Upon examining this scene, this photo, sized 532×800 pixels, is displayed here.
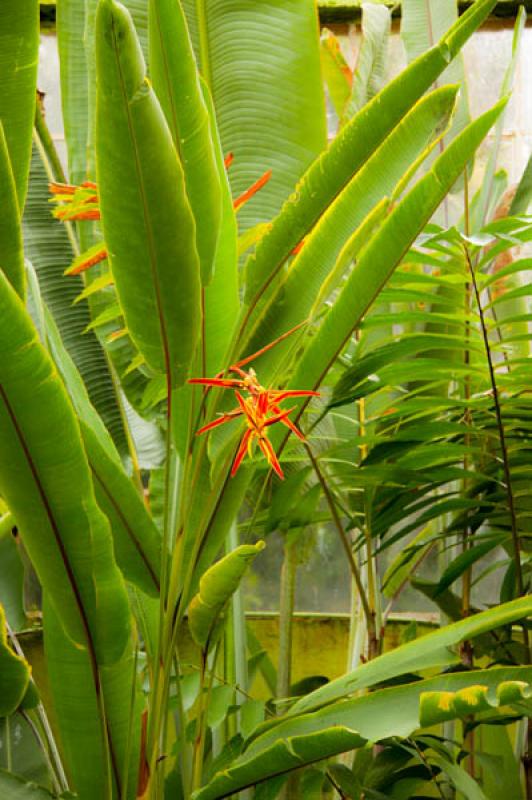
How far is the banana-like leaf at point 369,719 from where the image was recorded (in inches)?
21.1

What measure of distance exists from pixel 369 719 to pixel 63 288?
2.33ft

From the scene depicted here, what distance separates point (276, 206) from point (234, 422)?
0.34 metres

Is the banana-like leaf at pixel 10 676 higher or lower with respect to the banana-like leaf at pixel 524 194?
lower

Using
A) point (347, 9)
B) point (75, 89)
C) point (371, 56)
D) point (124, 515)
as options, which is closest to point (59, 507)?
point (124, 515)

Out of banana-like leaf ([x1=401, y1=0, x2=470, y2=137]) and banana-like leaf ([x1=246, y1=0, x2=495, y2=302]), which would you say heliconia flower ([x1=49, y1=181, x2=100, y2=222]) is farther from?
banana-like leaf ([x1=401, y1=0, x2=470, y2=137])

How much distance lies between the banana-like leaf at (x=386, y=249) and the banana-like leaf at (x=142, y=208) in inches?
4.4

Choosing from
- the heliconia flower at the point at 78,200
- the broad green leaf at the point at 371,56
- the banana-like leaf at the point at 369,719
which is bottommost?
the banana-like leaf at the point at 369,719

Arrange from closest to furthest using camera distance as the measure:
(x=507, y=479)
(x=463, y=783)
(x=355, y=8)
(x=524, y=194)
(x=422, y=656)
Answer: (x=422, y=656), (x=463, y=783), (x=507, y=479), (x=524, y=194), (x=355, y=8)

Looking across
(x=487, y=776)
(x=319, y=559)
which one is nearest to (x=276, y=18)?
(x=487, y=776)

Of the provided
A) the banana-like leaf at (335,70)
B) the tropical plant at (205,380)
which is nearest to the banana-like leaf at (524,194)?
the tropical plant at (205,380)

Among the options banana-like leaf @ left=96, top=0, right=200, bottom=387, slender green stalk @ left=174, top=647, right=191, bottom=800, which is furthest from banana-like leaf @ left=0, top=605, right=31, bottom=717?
banana-like leaf @ left=96, top=0, right=200, bottom=387

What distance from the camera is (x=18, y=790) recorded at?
25.1 inches

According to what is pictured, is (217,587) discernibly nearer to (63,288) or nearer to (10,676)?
(10,676)

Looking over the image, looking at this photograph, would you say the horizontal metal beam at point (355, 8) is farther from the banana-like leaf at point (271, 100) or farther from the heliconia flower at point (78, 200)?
the heliconia flower at point (78, 200)
